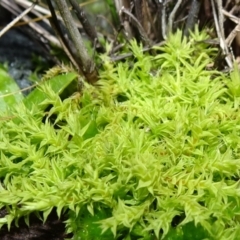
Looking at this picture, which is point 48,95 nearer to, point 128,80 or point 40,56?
point 128,80

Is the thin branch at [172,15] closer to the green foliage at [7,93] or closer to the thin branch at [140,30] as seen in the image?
the thin branch at [140,30]

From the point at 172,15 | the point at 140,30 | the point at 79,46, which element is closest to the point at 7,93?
the point at 79,46

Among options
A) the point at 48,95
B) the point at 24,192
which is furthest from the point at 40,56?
the point at 24,192

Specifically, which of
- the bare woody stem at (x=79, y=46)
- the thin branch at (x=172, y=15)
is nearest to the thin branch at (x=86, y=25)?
the bare woody stem at (x=79, y=46)

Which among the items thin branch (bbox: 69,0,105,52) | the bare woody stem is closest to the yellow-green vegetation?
the bare woody stem

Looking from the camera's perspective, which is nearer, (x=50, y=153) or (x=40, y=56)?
(x=50, y=153)

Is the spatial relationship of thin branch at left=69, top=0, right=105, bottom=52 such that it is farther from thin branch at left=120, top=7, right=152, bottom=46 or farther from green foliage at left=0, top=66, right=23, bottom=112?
green foliage at left=0, top=66, right=23, bottom=112
